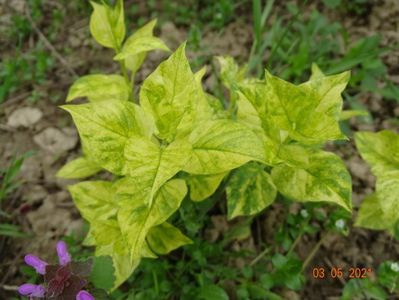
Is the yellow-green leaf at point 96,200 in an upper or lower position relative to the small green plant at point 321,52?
upper

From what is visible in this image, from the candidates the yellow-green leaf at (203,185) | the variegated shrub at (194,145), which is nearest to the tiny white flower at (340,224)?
the variegated shrub at (194,145)

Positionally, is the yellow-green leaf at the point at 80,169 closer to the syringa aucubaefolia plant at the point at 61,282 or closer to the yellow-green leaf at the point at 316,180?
the syringa aucubaefolia plant at the point at 61,282

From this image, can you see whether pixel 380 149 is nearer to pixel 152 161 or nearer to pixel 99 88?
pixel 152 161

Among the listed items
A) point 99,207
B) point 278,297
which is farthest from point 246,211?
point 99,207

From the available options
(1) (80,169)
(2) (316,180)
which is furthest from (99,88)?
(2) (316,180)

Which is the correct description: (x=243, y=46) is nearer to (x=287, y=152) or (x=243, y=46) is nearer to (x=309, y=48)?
(x=309, y=48)
